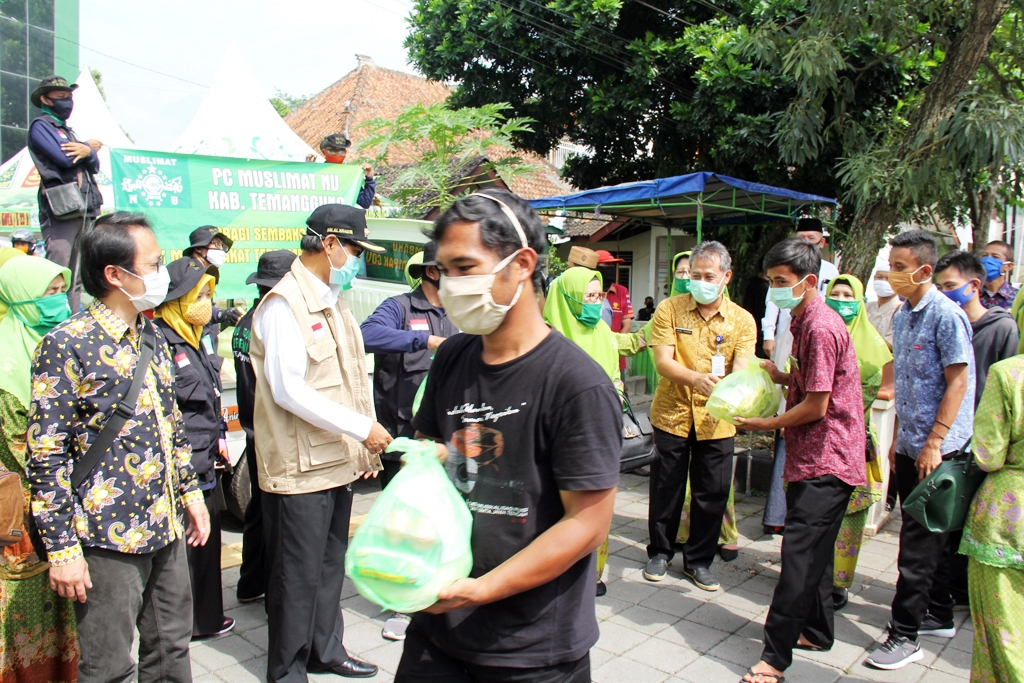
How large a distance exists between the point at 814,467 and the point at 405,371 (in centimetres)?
212

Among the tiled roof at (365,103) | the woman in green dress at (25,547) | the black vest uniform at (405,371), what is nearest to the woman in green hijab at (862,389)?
the black vest uniform at (405,371)

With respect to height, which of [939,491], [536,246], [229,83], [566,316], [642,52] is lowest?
[939,491]

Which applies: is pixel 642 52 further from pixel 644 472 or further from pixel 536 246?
pixel 536 246

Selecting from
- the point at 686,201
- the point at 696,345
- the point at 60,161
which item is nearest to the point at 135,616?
the point at 696,345

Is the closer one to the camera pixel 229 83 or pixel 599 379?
pixel 599 379

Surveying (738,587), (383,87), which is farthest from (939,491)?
(383,87)

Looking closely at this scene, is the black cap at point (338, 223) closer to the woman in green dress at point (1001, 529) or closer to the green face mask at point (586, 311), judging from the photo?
the green face mask at point (586, 311)

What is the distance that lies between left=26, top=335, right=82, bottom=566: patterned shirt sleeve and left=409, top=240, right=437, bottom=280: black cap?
178 cm

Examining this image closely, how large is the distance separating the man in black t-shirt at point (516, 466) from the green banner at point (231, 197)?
5.67 metres

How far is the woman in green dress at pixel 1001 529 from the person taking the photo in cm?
262

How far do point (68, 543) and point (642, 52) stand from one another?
1207 cm

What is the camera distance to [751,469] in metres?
6.27

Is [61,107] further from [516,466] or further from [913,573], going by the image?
[913,573]

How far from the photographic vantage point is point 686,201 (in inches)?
373
